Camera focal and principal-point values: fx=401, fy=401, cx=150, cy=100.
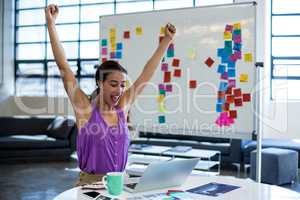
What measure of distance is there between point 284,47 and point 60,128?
14.4 feet

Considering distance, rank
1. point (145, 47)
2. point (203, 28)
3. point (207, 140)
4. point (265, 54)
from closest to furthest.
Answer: point (203, 28)
point (145, 47)
point (207, 140)
point (265, 54)

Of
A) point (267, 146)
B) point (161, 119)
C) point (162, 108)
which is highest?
point (162, 108)

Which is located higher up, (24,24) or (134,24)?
(24,24)

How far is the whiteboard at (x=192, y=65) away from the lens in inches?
163

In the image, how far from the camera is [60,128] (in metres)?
7.36

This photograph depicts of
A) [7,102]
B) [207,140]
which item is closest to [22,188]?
[207,140]

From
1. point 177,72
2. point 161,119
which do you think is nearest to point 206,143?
point 161,119

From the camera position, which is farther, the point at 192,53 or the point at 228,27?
the point at 192,53

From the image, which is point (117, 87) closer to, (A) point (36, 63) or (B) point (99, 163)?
(B) point (99, 163)

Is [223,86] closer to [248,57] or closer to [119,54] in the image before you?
[248,57]

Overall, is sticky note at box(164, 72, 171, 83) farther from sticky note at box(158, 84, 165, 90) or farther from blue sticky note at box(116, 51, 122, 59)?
blue sticky note at box(116, 51, 122, 59)

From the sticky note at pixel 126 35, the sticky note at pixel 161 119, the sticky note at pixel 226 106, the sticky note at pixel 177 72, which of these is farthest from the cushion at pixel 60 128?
the sticky note at pixel 226 106

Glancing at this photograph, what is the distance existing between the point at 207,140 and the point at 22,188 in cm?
303

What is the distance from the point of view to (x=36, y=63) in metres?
9.47
